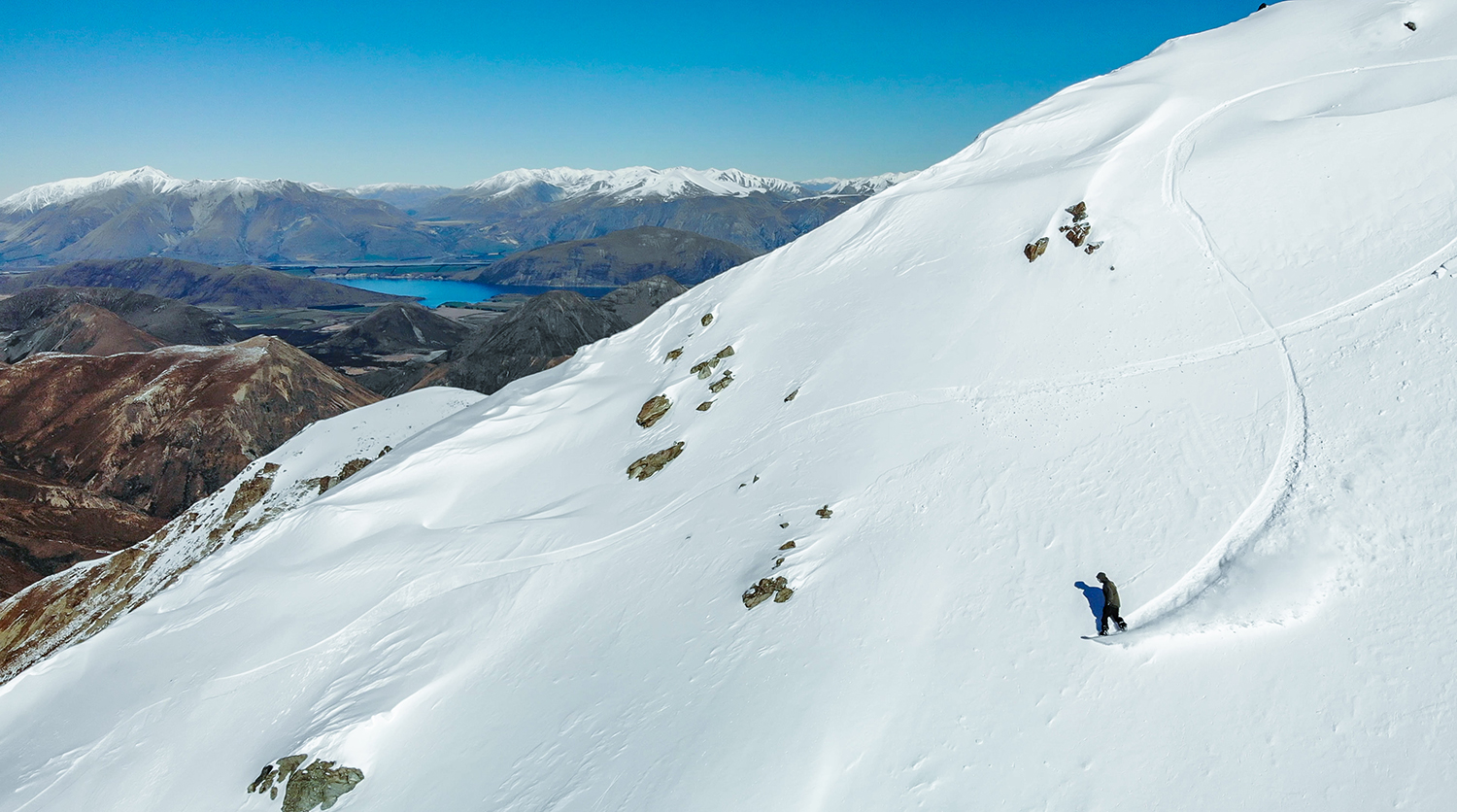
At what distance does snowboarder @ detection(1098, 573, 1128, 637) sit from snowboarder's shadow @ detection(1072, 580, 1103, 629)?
9cm

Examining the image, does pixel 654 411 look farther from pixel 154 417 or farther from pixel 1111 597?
pixel 154 417

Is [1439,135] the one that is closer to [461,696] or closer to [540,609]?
[540,609]

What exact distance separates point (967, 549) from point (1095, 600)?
10.2 ft

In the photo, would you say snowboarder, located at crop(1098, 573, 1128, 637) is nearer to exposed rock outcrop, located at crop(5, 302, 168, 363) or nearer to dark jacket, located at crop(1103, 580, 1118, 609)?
dark jacket, located at crop(1103, 580, 1118, 609)

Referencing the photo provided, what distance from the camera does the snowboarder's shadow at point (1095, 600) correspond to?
13.3 metres

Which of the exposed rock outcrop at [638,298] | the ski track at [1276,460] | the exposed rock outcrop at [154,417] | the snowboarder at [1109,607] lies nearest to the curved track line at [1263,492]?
the ski track at [1276,460]

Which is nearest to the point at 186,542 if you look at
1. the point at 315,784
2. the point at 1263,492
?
the point at 315,784

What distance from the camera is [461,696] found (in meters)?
19.4

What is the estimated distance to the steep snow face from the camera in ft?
38.5

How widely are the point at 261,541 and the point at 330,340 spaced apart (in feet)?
612

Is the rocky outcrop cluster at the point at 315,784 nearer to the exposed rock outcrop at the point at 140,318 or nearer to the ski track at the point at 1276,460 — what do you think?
the ski track at the point at 1276,460

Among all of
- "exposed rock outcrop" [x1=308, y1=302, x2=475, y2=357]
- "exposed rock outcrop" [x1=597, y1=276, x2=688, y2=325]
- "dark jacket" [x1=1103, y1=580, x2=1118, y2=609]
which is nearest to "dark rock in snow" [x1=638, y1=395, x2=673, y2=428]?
"dark jacket" [x1=1103, y1=580, x2=1118, y2=609]

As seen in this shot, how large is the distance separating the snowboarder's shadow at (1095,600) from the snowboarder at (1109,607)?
3.6 inches

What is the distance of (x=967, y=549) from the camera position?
16344 millimetres
